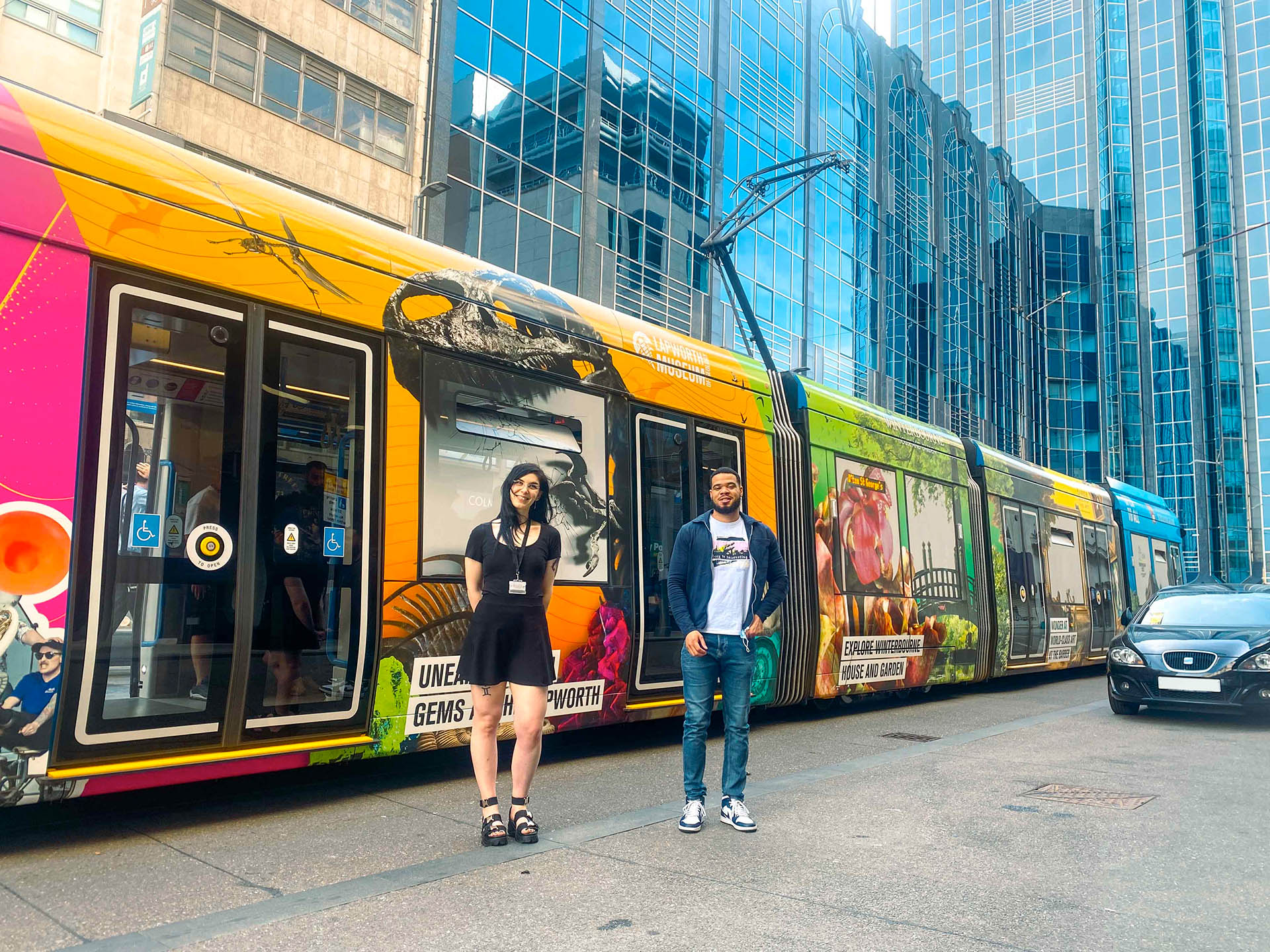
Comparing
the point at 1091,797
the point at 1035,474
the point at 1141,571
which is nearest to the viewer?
the point at 1091,797

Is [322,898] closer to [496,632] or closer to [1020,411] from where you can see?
[496,632]

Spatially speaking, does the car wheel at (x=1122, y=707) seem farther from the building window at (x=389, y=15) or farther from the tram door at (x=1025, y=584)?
the building window at (x=389, y=15)

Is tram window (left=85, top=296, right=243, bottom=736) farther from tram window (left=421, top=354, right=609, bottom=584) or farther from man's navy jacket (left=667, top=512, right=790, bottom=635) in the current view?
man's navy jacket (left=667, top=512, right=790, bottom=635)

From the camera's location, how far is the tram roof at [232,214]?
428 centimetres

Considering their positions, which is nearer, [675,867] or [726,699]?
[675,867]

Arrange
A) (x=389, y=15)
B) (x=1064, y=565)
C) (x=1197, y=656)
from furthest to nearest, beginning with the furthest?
(x=389, y=15) < (x=1064, y=565) < (x=1197, y=656)

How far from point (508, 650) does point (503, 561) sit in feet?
1.36

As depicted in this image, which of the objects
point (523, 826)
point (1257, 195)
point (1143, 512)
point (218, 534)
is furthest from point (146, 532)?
point (1257, 195)

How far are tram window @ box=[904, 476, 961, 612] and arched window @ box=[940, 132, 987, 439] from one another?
33.6m

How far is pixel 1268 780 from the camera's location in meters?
6.77

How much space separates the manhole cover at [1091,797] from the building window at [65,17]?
54.6 feet

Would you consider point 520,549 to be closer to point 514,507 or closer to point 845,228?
point 514,507

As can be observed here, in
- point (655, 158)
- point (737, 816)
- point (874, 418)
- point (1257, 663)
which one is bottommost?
point (737, 816)

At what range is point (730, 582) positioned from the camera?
5160 millimetres
